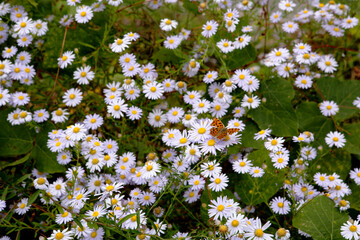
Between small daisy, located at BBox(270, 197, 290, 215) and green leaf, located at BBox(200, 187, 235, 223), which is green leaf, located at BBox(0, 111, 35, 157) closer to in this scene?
green leaf, located at BBox(200, 187, 235, 223)

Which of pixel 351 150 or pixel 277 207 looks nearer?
pixel 277 207

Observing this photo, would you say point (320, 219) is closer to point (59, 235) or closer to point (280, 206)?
point (280, 206)

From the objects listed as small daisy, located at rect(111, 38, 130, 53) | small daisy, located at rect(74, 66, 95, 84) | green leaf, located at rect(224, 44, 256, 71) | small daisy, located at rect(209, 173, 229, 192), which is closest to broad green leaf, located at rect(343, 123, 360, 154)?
green leaf, located at rect(224, 44, 256, 71)

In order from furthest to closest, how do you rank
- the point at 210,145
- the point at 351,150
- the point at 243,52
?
the point at 243,52 < the point at 351,150 < the point at 210,145

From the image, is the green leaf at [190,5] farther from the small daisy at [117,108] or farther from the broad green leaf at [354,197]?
the broad green leaf at [354,197]

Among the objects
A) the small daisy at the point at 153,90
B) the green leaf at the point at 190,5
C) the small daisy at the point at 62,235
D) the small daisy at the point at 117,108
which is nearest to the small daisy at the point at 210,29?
the green leaf at the point at 190,5

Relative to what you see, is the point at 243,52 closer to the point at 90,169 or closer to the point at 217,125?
the point at 217,125

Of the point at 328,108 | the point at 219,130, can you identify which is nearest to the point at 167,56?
the point at 219,130

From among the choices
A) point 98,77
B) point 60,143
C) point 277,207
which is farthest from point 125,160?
point 277,207
